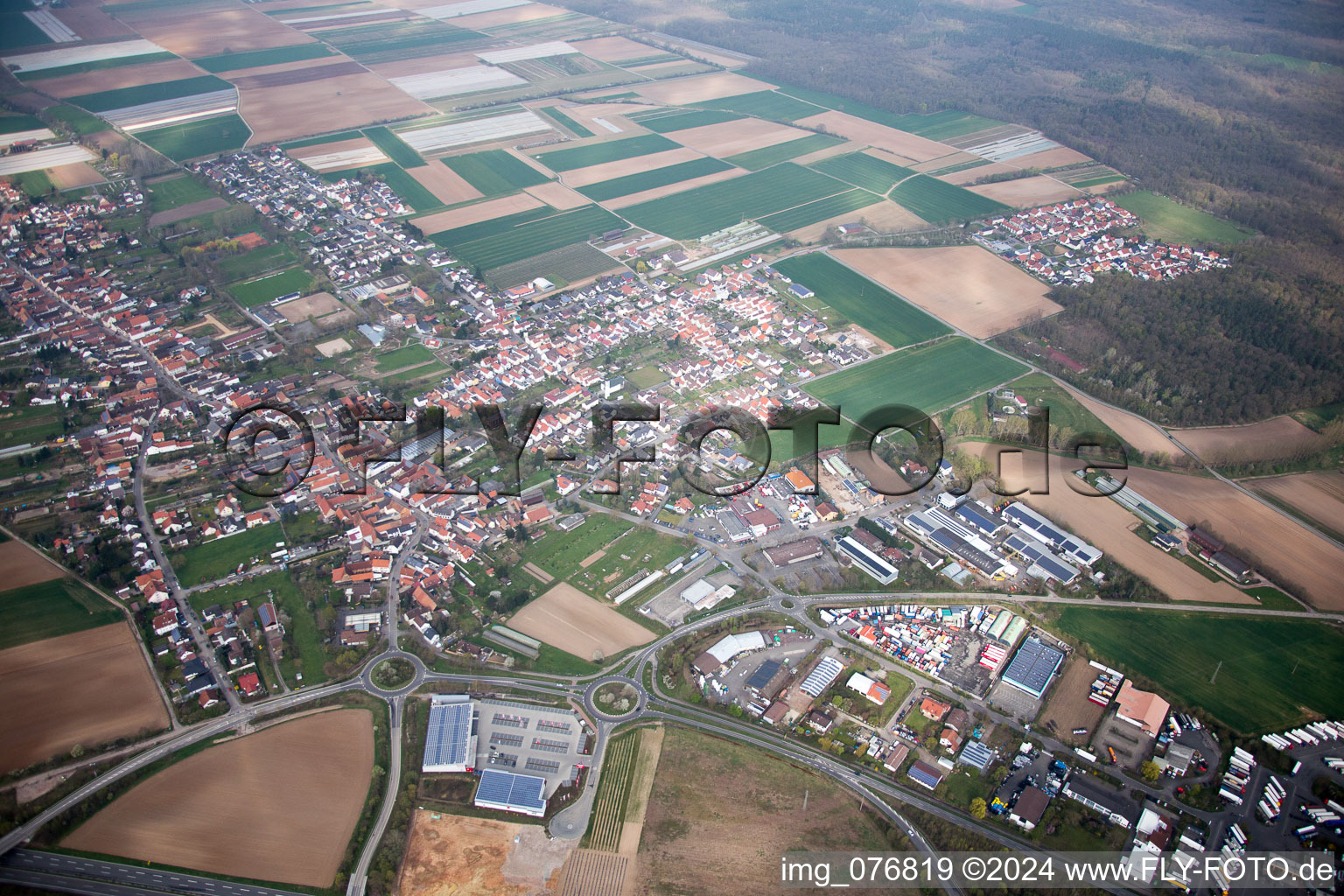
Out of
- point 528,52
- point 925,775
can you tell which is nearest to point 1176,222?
point 925,775

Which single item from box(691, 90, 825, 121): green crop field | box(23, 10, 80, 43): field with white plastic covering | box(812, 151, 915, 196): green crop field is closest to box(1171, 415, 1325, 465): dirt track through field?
box(812, 151, 915, 196): green crop field

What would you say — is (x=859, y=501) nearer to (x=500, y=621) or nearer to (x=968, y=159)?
(x=500, y=621)

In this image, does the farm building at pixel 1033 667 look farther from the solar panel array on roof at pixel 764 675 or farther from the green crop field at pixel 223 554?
→ the green crop field at pixel 223 554

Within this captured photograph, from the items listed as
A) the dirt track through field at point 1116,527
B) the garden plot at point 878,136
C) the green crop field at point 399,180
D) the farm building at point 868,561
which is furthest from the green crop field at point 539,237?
the farm building at point 868,561

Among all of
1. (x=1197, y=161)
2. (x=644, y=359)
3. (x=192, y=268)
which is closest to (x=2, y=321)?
(x=192, y=268)

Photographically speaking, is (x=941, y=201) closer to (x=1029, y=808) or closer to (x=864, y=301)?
(x=864, y=301)

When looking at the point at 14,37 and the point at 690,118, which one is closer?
the point at 690,118
